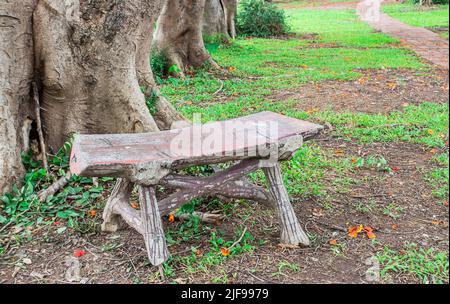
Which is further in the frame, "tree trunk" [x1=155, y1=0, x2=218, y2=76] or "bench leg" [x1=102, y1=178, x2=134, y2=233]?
"tree trunk" [x1=155, y1=0, x2=218, y2=76]

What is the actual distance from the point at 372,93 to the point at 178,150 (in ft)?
16.0

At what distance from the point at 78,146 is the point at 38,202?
37.4 inches

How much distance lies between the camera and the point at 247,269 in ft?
10.1

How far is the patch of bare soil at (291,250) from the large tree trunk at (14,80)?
0.73 meters

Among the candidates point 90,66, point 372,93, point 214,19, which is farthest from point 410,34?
point 90,66

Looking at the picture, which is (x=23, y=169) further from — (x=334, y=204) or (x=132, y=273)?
(x=334, y=204)

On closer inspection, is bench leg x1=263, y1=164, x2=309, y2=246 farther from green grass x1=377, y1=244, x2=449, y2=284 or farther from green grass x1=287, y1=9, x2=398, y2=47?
green grass x1=287, y1=9, x2=398, y2=47

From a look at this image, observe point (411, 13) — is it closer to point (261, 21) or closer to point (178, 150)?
point (261, 21)

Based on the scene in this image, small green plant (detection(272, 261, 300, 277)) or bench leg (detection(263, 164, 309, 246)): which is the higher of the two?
bench leg (detection(263, 164, 309, 246))

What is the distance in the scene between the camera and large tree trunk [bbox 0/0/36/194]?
3958mm

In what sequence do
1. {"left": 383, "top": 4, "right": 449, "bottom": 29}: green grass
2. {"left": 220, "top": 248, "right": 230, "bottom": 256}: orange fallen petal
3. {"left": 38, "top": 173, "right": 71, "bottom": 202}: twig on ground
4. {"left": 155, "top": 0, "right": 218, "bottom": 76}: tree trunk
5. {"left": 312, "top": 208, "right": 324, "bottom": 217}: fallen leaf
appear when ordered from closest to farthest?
{"left": 220, "top": 248, "right": 230, "bottom": 256}: orange fallen petal
{"left": 312, "top": 208, "right": 324, "bottom": 217}: fallen leaf
{"left": 38, "top": 173, "right": 71, "bottom": 202}: twig on ground
{"left": 155, "top": 0, "right": 218, "bottom": 76}: tree trunk
{"left": 383, "top": 4, "right": 449, "bottom": 29}: green grass

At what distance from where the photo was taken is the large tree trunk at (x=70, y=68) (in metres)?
4.02

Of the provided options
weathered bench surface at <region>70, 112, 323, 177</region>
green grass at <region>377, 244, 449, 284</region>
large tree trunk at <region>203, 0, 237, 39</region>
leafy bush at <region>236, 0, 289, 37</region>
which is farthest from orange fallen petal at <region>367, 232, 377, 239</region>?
leafy bush at <region>236, 0, 289, 37</region>

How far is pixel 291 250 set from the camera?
3316 millimetres
